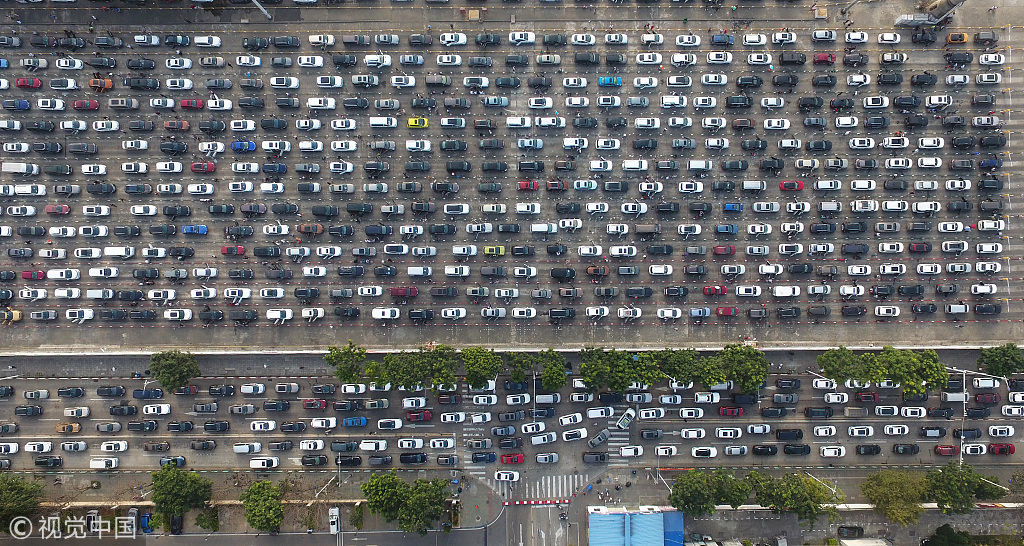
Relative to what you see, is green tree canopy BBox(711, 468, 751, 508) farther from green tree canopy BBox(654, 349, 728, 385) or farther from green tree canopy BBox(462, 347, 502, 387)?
green tree canopy BBox(462, 347, 502, 387)

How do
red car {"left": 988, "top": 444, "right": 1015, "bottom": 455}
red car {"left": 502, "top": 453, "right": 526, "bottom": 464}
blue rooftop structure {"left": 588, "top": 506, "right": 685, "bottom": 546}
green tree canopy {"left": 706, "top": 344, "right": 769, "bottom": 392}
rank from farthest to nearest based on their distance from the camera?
red car {"left": 502, "top": 453, "right": 526, "bottom": 464}, red car {"left": 988, "top": 444, "right": 1015, "bottom": 455}, blue rooftop structure {"left": 588, "top": 506, "right": 685, "bottom": 546}, green tree canopy {"left": 706, "top": 344, "right": 769, "bottom": 392}

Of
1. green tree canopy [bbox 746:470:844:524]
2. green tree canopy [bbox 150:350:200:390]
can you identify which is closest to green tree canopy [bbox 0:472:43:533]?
green tree canopy [bbox 150:350:200:390]

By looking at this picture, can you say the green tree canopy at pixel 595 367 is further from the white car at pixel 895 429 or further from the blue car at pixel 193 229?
the blue car at pixel 193 229

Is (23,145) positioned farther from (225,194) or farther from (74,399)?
(74,399)

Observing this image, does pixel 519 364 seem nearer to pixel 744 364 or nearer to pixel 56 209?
pixel 744 364

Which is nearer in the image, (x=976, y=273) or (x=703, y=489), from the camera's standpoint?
→ (x=703, y=489)

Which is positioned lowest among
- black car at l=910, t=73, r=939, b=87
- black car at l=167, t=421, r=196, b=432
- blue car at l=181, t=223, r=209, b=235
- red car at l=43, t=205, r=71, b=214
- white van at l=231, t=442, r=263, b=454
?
white van at l=231, t=442, r=263, b=454

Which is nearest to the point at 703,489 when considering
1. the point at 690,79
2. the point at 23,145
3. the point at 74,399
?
the point at 690,79
